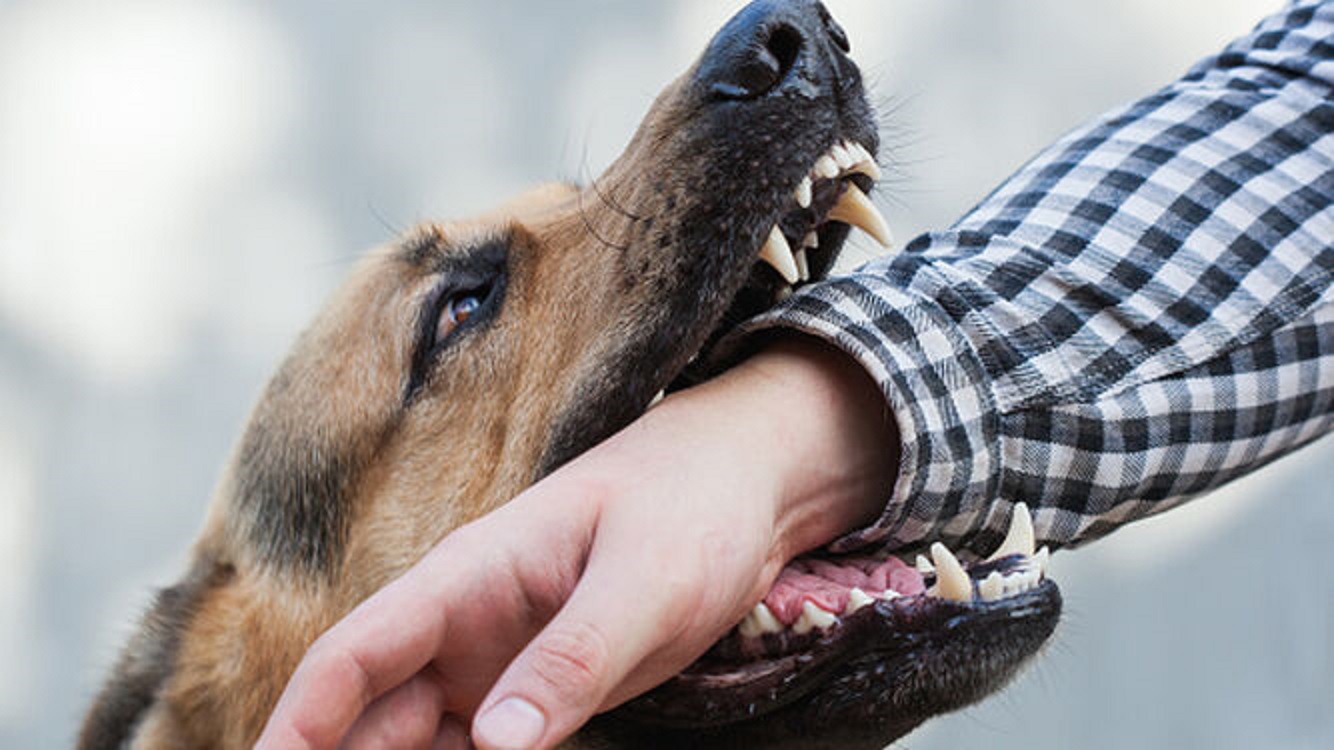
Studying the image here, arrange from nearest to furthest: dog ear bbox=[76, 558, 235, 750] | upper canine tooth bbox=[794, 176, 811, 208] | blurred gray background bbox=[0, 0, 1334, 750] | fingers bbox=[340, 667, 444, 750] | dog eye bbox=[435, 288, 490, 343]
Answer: fingers bbox=[340, 667, 444, 750]
upper canine tooth bbox=[794, 176, 811, 208]
dog eye bbox=[435, 288, 490, 343]
dog ear bbox=[76, 558, 235, 750]
blurred gray background bbox=[0, 0, 1334, 750]

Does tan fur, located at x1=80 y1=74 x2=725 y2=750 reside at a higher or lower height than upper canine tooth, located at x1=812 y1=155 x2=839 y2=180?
lower

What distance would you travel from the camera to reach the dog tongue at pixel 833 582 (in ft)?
6.23

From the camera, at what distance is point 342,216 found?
16.2 ft

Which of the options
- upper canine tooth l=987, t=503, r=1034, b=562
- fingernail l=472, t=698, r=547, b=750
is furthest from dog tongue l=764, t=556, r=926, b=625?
fingernail l=472, t=698, r=547, b=750

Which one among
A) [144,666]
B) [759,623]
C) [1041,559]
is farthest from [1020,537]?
[144,666]

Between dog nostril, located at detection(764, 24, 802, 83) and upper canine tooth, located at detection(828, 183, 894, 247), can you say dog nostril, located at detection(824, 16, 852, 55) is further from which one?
upper canine tooth, located at detection(828, 183, 894, 247)

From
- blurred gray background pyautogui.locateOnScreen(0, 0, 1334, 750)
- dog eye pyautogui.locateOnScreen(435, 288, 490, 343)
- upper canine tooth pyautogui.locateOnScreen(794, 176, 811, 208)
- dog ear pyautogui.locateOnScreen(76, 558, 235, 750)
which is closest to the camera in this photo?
upper canine tooth pyautogui.locateOnScreen(794, 176, 811, 208)

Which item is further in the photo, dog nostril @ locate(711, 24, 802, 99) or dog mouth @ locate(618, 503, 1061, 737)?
dog nostril @ locate(711, 24, 802, 99)

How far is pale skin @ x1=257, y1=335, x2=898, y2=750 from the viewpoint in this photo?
138 cm

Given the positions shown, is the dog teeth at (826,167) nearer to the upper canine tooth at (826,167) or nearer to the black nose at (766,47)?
the upper canine tooth at (826,167)

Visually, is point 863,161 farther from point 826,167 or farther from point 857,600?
point 857,600

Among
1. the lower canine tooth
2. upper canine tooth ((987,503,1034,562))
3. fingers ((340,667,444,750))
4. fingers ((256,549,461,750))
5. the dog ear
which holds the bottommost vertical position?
the dog ear

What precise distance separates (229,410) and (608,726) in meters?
3.07

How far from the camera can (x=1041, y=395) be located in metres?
1.96
